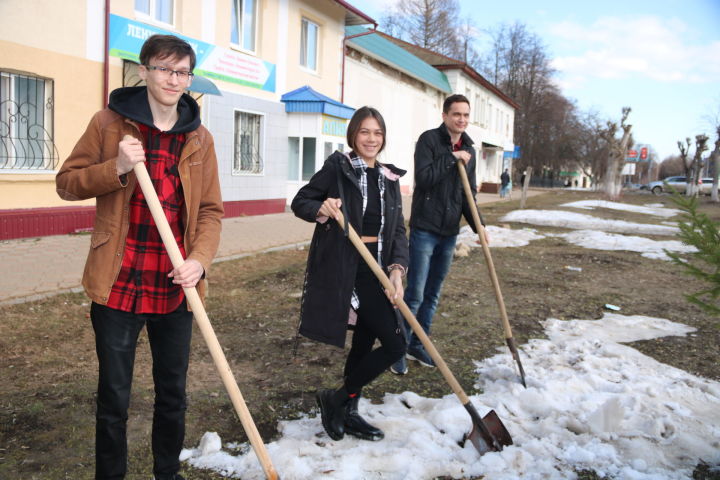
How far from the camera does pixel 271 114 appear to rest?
14.8 m

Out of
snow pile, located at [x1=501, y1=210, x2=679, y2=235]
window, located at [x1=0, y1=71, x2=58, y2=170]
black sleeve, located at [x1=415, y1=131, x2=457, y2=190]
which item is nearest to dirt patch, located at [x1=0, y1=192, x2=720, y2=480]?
black sleeve, located at [x1=415, y1=131, x2=457, y2=190]

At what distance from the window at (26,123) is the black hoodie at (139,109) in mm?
7788

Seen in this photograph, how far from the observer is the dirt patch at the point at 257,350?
10.0 feet

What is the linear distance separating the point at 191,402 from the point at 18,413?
0.96 metres

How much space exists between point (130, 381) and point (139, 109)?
1076 millimetres

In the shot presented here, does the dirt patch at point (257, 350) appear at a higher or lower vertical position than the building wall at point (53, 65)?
lower

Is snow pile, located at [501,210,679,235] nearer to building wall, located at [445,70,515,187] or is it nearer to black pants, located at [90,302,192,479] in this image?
black pants, located at [90,302,192,479]

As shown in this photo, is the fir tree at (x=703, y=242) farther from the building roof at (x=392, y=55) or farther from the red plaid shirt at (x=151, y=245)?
the building roof at (x=392, y=55)

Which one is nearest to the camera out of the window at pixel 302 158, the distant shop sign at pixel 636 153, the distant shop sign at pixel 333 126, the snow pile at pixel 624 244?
the snow pile at pixel 624 244

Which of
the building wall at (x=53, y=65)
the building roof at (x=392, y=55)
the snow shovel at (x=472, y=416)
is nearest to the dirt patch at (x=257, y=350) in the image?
the snow shovel at (x=472, y=416)

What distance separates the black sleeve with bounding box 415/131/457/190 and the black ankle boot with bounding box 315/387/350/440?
1682 mm

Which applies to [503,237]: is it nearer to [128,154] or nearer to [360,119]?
[360,119]

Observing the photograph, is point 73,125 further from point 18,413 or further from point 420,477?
point 420,477

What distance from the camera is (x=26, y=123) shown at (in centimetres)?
888
